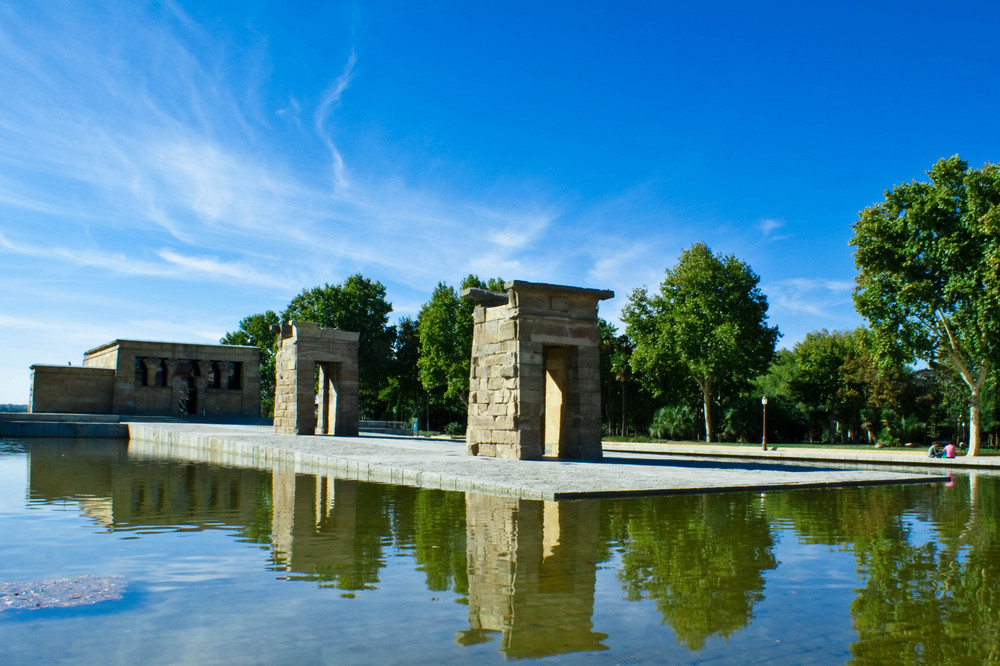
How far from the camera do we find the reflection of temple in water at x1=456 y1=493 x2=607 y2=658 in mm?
4023

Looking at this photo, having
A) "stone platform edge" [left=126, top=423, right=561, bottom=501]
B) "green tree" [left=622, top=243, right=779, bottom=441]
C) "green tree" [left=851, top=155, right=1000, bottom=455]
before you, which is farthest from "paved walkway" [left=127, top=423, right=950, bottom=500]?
"green tree" [left=622, top=243, right=779, bottom=441]

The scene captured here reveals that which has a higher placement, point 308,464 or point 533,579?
point 533,579

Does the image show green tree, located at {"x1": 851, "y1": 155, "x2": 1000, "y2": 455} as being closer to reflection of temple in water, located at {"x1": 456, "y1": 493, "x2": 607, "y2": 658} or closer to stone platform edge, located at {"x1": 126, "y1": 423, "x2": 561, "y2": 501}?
stone platform edge, located at {"x1": 126, "y1": 423, "x2": 561, "y2": 501}

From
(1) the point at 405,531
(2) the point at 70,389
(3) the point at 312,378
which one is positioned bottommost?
(1) the point at 405,531

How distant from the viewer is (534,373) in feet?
59.5

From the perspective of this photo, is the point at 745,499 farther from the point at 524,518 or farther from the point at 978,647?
the point at 978,647

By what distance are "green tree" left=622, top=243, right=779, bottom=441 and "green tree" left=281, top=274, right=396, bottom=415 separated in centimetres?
2084

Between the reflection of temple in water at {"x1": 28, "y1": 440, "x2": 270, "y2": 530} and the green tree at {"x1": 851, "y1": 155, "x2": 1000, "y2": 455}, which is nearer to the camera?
the reflection of temple in water at {"x1": 28, "y1": 440, "x2": 270, "y2": 530}

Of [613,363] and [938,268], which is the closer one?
[938,268]

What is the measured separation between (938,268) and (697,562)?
2968cm

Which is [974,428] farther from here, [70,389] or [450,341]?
[70,389]

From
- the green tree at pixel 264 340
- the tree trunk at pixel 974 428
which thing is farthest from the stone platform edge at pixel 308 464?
the green tree at pixel 264 340

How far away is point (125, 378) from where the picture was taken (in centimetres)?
4775

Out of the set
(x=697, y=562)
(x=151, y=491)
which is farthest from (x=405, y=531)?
(x=151, y=491)
